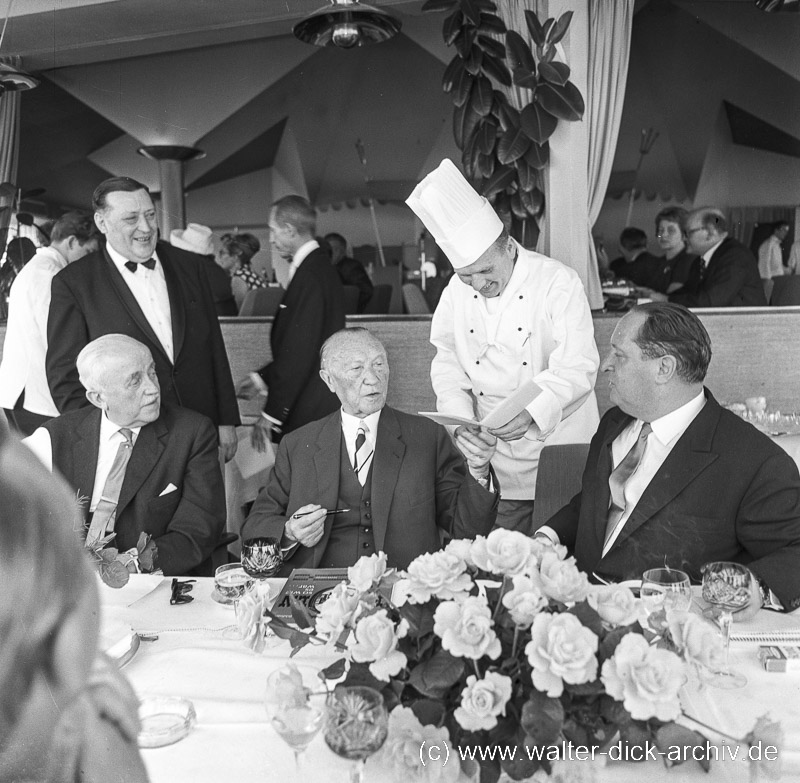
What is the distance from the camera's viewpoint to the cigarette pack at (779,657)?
1530mm

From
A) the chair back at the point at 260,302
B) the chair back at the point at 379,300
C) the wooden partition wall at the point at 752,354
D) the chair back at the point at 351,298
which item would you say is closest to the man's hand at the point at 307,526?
the wooden partition wall at the point at 752,354

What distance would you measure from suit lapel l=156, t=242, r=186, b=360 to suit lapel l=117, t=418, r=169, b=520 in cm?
71

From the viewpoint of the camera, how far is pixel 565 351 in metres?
2.92

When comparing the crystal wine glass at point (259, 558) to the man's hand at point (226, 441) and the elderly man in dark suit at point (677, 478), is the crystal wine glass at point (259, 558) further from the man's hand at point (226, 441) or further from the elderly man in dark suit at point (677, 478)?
the man's hand at point (226, 441)

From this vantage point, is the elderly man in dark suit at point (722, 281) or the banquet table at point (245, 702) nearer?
the banquet table at point (245, 702)

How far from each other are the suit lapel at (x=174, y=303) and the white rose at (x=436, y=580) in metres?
2.26

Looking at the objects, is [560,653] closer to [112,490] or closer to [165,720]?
[165,720]

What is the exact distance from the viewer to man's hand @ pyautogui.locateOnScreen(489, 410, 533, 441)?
2.51m

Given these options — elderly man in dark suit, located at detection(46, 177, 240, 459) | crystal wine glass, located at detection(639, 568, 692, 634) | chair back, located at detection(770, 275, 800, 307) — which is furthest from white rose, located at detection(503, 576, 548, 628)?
chair back, located at detection(770, 275, 800, 307)

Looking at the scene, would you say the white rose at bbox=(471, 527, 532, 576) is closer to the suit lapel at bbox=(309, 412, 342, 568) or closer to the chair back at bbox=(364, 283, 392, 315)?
the suit lapel at bbox=(309, 412, 342, 568)

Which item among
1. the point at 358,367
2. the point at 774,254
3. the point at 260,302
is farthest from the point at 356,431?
the point at 774,254

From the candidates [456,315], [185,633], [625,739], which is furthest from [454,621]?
Result: [456,315]

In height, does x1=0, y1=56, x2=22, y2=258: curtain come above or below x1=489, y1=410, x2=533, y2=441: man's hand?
above

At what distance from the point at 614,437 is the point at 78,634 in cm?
182
